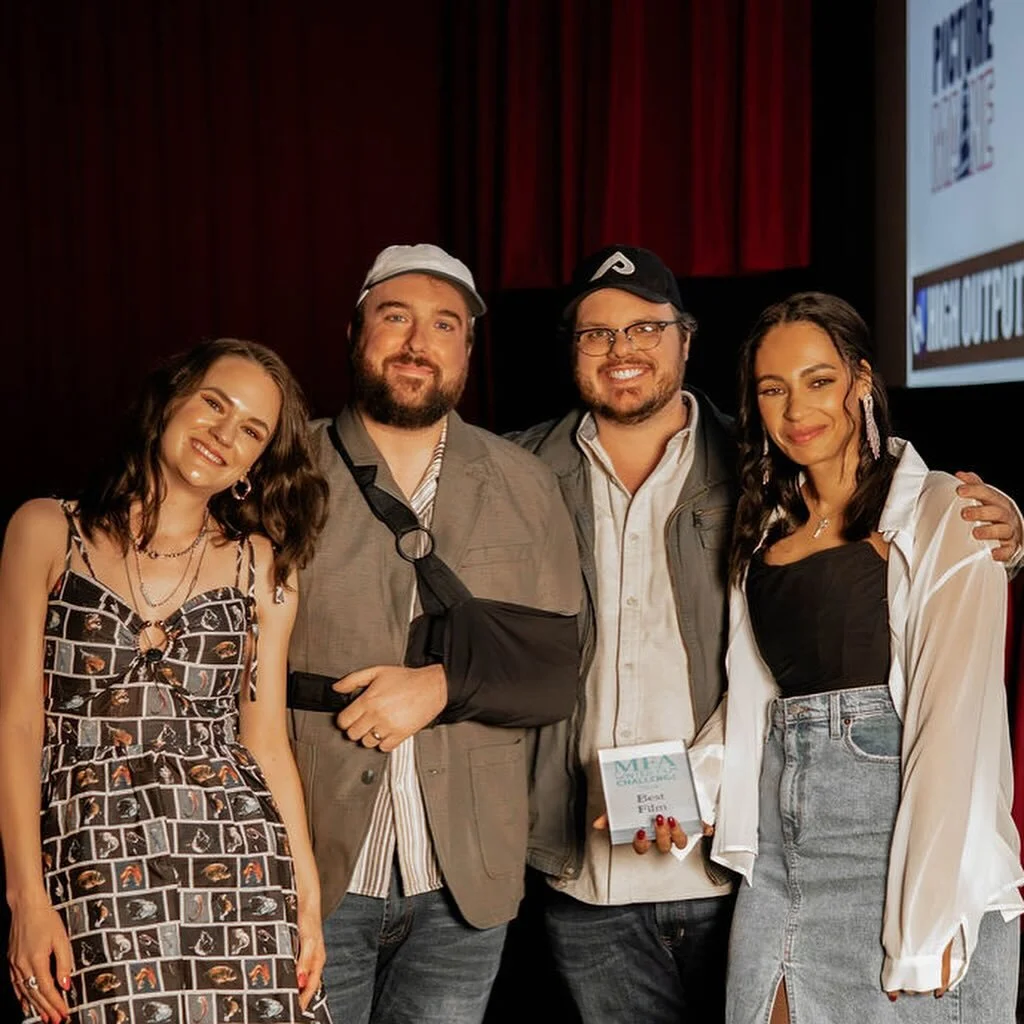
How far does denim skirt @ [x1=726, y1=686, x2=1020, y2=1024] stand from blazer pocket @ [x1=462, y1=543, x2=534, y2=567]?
50 centimetres

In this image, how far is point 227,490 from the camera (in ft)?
7.30

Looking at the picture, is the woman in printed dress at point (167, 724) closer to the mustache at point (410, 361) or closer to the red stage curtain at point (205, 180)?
the mustache at point (410, 361)

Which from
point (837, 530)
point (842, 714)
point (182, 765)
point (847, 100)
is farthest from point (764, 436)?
point (847, 100)

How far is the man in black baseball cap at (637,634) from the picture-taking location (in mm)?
2410

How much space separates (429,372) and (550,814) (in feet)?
2.56

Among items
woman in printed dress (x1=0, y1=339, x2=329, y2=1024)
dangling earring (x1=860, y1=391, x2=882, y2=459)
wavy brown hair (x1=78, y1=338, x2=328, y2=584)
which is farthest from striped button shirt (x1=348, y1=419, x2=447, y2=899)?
dangling earring (x1=860, y1=391, x2=882, y2=459)

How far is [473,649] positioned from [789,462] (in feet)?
1.93

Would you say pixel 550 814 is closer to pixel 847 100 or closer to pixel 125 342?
pixel 847 100

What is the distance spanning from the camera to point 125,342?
207 inches

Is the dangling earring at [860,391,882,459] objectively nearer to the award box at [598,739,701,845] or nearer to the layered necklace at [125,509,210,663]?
the award box at [598,739,701,845]

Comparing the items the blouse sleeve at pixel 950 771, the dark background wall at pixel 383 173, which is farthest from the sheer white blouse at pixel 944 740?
the dark background wall at pixel 383 173

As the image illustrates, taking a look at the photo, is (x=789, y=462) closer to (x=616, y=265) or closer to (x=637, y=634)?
(x=637, y=634)

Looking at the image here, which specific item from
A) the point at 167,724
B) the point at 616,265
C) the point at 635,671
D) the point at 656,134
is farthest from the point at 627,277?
the point at 656,134

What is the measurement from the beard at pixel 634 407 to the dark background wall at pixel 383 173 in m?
1.94
